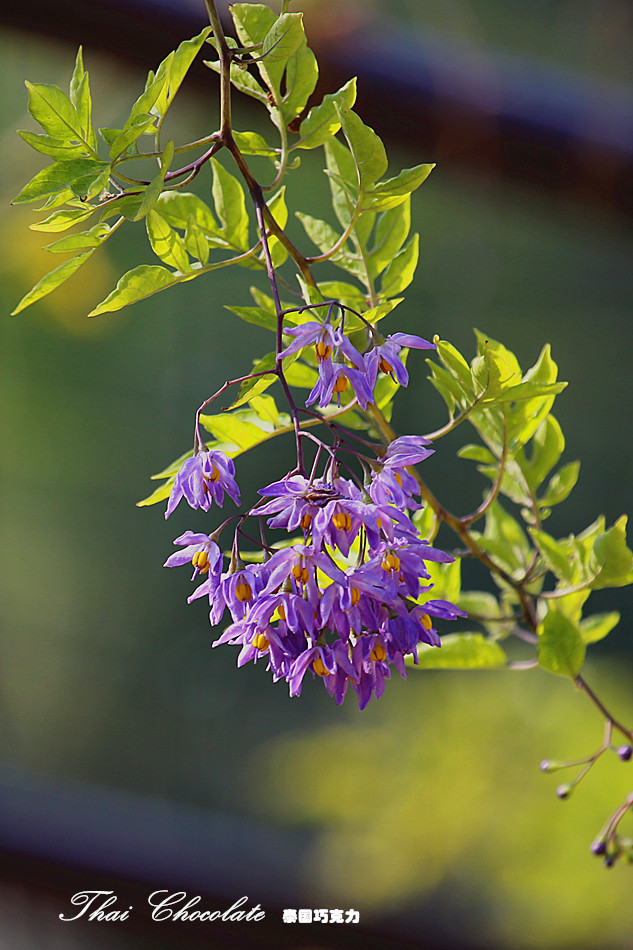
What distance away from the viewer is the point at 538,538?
33 cm

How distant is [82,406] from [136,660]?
30.7 inches

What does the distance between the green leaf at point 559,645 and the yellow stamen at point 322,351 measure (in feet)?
0.50

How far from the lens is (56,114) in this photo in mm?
217

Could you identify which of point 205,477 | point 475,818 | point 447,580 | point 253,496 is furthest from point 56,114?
point 253,496

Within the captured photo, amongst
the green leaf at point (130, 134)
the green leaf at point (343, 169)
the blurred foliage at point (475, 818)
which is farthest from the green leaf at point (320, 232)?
the blurred foliage at point (475, 818)

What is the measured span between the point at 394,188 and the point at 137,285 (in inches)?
3.3

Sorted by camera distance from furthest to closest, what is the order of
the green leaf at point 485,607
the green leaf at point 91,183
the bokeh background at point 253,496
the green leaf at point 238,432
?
the bokeh background at point 253,496 < the green leaf at point 485,607 < the green leaf at point 238,432 < the green leaf at point 91,183

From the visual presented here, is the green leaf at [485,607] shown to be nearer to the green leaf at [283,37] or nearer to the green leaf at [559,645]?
the green leaf at [559,645]

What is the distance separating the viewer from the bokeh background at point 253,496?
0.60m

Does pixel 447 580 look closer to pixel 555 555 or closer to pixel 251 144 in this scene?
pixel 555 555

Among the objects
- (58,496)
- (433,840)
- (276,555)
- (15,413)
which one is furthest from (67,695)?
(276,555)

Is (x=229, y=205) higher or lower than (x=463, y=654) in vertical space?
higher

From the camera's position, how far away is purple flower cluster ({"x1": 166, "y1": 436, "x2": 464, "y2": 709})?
235 millimetres

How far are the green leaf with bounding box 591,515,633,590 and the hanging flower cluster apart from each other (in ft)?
0.27
